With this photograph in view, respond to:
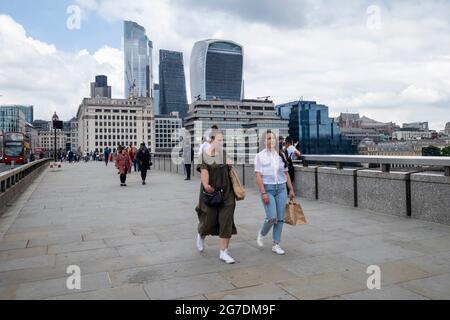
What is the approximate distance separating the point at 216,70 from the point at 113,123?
52313 mm

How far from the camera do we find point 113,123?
5625 inches

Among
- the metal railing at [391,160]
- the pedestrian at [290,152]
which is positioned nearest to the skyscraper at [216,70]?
the pedestrian at [290,152]

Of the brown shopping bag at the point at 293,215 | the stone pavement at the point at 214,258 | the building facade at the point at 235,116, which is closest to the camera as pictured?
the stone pavement at the point at 214,258

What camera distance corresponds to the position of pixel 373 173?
27.0 feet

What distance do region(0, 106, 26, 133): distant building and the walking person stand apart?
133762 mm

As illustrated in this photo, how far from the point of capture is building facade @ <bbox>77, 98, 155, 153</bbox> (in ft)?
452

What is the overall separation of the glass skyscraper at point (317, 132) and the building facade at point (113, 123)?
56742 millimetres

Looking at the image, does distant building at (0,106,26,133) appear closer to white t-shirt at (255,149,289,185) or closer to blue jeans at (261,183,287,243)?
white t-shirt at (255,149,289,185)

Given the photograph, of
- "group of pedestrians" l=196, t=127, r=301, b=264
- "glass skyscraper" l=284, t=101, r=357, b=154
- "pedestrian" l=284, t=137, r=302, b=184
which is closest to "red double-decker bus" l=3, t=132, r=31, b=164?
"pedestrian" l=284, t=137, r=302, b=184

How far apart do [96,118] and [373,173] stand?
14056cm

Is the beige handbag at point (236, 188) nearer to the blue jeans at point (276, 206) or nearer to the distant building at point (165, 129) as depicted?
the blue jeans at point (276, 206)

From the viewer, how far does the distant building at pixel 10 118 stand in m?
124

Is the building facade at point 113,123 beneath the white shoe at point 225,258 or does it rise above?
above
